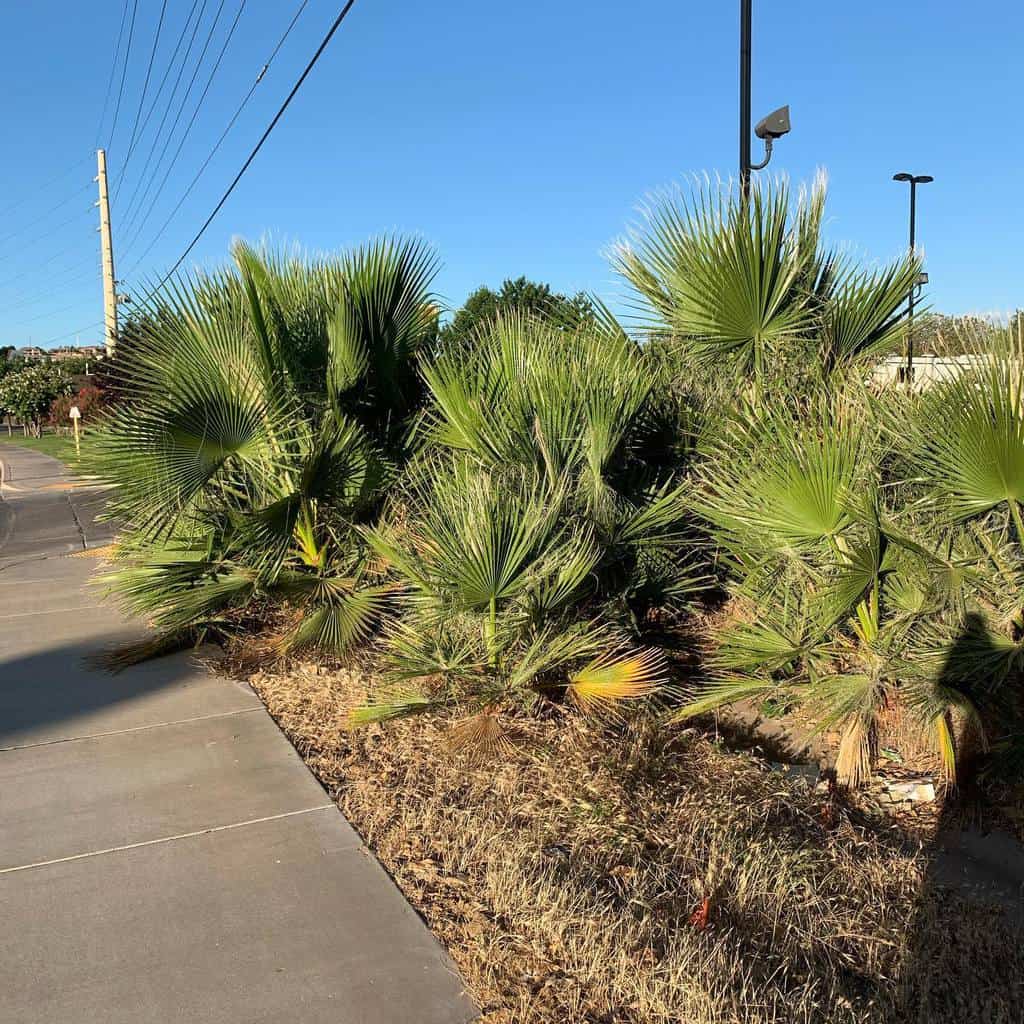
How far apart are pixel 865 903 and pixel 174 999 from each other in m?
2.62

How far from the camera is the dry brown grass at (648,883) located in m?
3.07

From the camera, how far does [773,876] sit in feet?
12.8

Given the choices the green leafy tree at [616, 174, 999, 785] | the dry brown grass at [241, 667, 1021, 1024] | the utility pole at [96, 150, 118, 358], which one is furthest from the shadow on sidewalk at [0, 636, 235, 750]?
the utility pole at [96, 150, 118, 358]

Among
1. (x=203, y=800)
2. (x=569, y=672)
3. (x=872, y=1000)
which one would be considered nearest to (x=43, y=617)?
(x=203, y=800)

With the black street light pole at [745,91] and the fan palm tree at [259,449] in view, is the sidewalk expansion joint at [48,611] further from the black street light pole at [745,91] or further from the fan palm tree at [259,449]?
the black street light pole at [745,91]

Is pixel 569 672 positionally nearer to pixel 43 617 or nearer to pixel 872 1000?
pixel 872 1000

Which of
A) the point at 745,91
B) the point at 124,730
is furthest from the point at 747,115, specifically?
the point at 124,730

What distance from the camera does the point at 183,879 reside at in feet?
12.5

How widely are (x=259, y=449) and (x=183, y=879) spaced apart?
3.46 metres

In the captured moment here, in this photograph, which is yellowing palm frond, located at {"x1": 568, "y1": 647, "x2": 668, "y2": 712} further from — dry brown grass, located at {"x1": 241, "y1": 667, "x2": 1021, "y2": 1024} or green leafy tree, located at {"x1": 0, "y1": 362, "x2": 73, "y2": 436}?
green leafy tree, located at {"x1": 0, "y1": 362, "x2": 73, "y2": 436}

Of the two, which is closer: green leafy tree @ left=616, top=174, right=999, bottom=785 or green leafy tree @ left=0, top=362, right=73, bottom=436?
green leafy tree @ left=616, top=174, right=999, bottom=785

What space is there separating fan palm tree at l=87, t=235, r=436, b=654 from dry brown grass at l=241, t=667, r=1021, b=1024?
173 cm

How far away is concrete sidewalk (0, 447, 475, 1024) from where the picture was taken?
3.04 m

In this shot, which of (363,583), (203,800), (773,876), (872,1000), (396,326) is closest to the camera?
(872,1000)
